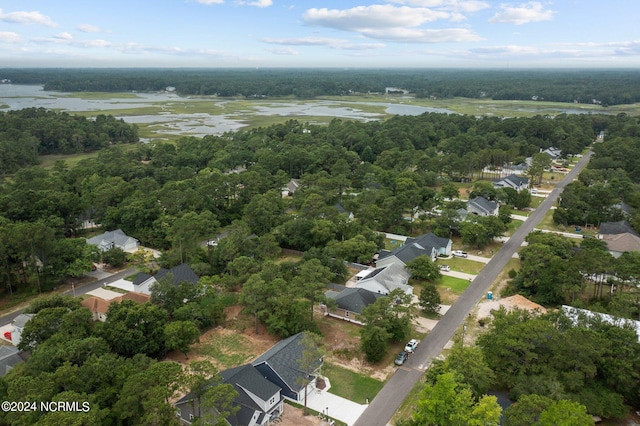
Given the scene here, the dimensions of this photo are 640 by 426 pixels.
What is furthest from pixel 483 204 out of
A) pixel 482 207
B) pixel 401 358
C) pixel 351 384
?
pixel 351 384

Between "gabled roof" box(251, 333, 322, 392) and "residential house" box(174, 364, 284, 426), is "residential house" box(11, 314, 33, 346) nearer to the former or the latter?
"residential house" box(174, 364, 284, 426)

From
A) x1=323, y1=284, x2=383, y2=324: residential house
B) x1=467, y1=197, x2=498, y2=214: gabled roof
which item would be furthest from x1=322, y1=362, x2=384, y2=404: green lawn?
x1=467, y1=197, x2=498, y2=214: gabled roof

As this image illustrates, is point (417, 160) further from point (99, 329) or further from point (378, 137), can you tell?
point (99, 329)

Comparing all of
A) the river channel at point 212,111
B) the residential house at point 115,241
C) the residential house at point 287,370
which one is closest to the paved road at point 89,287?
the residential house at point 115,241

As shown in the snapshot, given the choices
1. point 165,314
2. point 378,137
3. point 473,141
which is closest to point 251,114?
point 378,137

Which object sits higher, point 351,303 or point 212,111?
point 212,111

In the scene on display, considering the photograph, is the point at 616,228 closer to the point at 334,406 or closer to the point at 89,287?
the point at 334,406
